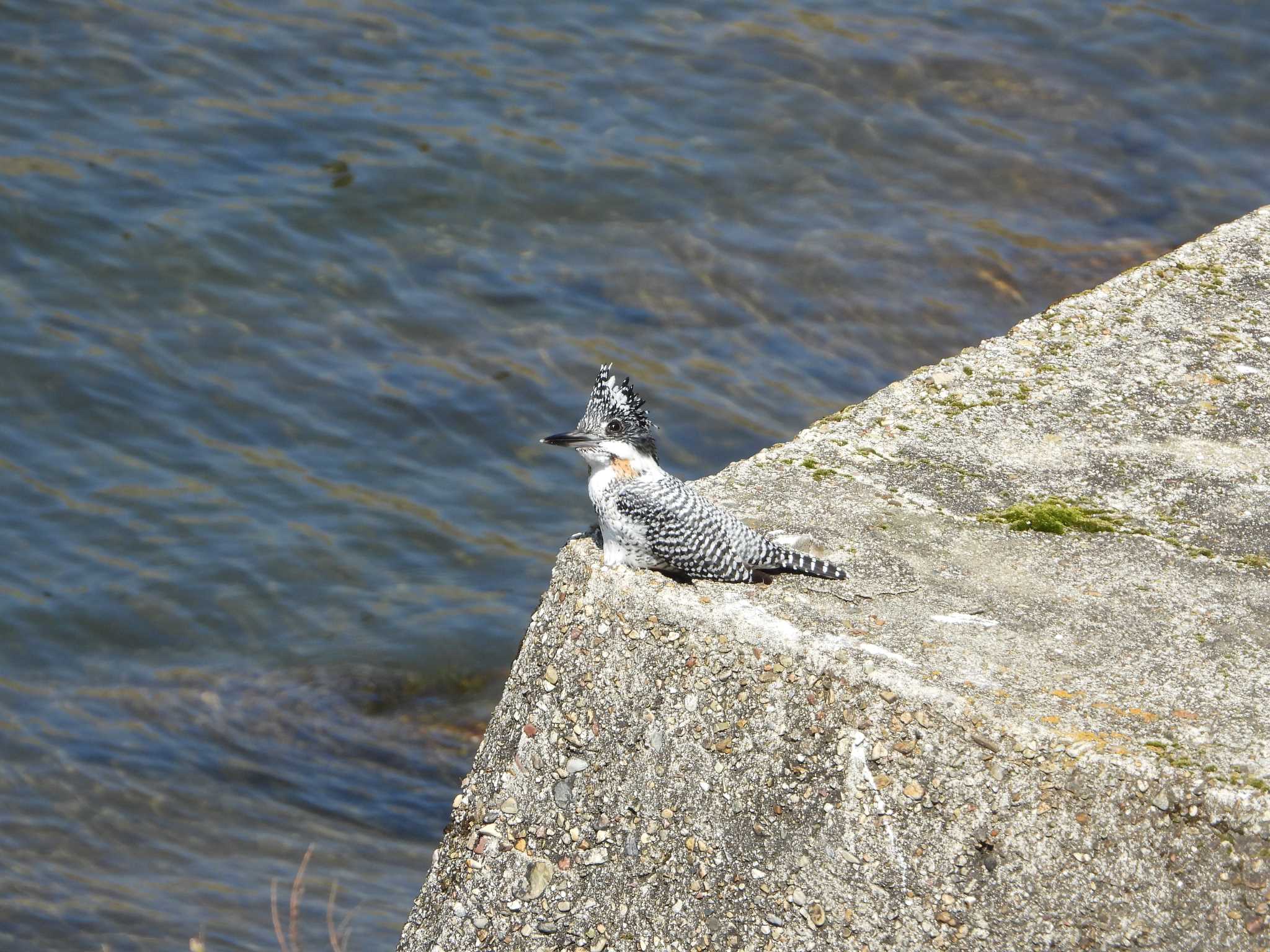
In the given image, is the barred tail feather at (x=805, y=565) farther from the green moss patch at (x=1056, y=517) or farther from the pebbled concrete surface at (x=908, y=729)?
the green moss patch at (x=1056, y=517)

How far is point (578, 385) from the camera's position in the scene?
31.5ft

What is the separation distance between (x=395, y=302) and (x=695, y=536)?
22.8 feet

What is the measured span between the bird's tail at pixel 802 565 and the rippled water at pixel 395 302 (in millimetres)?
3677

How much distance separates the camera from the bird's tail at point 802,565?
134 inches

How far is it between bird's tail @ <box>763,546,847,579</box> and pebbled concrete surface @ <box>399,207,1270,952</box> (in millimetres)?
30

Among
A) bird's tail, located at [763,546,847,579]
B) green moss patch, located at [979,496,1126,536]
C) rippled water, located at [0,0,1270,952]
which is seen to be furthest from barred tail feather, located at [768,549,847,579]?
rippled water, located at [0,0,1270,952]

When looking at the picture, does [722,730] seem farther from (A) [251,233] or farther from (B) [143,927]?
(A) [251,233]

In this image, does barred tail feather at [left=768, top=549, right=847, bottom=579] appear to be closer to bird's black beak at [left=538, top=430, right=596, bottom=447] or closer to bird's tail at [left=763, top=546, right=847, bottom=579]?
bird's tail at [left=763, top=546, right=847, bottom=579]

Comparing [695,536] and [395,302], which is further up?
[695,536]

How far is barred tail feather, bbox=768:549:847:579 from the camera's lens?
340cm

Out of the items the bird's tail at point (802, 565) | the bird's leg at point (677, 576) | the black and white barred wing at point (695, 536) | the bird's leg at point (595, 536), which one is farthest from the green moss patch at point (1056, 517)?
the bird's leg at point (595, 536)

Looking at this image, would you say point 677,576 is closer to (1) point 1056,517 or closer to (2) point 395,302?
(1) point 1056,517

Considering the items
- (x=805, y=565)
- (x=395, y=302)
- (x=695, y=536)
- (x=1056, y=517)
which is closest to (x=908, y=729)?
(x=805, y=565)

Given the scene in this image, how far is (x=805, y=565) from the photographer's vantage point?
3.40 meters
